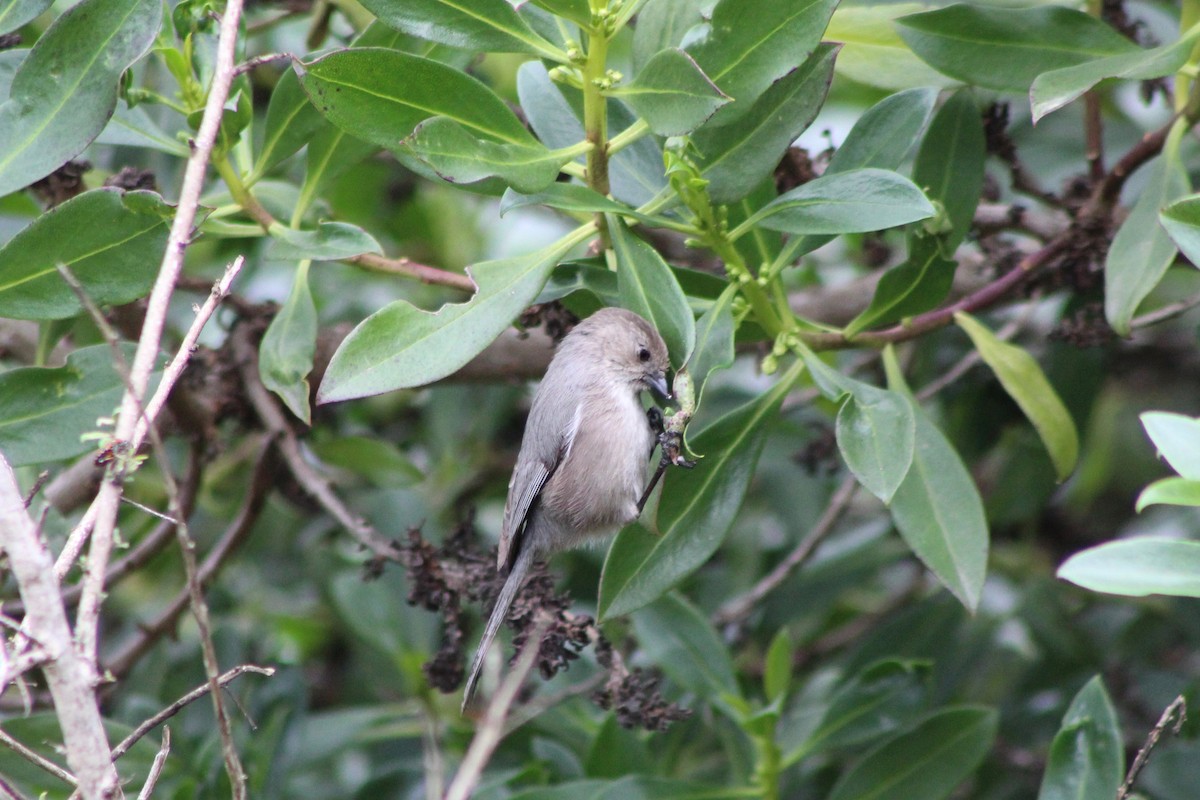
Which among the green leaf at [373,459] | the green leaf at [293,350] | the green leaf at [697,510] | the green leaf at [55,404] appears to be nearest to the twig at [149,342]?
the green leaf at [293,350]

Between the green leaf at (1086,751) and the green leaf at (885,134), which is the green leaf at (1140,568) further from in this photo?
the green leaf at (885,134)

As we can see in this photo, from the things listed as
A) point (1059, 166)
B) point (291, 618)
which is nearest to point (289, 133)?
point (291, 618)

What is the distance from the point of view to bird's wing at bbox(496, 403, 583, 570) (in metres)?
3.13

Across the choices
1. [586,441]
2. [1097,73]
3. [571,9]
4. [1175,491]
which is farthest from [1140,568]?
[586,441]

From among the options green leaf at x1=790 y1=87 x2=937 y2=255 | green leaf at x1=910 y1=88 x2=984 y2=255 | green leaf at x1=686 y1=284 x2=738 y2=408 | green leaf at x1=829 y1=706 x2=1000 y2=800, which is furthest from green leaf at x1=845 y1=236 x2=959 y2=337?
green leaf at x1=829 y1=706 x2=1000 y2=800

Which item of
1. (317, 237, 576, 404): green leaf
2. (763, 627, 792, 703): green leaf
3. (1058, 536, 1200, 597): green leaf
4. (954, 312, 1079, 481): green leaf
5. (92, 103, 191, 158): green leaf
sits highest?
(92, 103, 191, 158): green leaf

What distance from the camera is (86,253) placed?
2.57 meters

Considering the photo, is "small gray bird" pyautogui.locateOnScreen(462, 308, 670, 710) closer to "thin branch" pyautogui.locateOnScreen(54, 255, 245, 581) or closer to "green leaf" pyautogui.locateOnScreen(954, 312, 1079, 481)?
"green leaf" pyautogui.locateOnScreen(954, 312, 1079, 481)

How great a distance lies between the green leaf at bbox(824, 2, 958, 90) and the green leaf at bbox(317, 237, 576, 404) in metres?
1.07

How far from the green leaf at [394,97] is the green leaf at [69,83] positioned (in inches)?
19.7

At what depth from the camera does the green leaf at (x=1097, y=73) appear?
244 cm

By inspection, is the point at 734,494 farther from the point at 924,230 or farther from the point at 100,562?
the point at 100,562

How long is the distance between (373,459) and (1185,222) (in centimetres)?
264

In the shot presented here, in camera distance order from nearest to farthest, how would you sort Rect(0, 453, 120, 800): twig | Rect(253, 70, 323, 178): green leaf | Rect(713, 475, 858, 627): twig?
Rect(0, 453, 120, 800): twig → Rect(253, 70, 323, 178): green leaf → Rect(713, 475, 858, 627): twig
